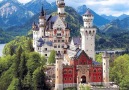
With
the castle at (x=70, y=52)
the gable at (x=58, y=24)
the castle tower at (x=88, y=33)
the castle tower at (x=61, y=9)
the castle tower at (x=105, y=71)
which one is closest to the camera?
the castle at (x=70, y=52)

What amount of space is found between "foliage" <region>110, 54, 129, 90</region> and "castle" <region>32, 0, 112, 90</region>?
7.56 metres

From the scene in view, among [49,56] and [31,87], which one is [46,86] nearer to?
[31,87]

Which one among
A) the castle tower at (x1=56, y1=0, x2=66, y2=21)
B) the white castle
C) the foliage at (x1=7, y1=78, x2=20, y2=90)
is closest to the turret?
the white castle

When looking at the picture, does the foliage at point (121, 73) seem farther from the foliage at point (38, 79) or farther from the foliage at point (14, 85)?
the foliage at point (14, 85)

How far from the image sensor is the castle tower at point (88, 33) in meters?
104

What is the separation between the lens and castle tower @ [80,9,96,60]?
104 meters

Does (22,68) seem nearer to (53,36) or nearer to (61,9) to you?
(53,36)

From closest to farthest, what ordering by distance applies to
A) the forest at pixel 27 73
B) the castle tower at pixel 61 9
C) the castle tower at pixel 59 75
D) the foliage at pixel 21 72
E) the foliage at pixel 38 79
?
the castle tower at pixel 59 75
the foliage at pixel 38 79
the forest at pixel 27 73
the foliage at pixel 21 72
the castle tower at pixel 61 9

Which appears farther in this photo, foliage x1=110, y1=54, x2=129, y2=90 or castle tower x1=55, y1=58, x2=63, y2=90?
foliage x1=110, y1=54, x2=129, y2=90

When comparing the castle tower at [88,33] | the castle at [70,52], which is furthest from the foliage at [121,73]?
the castle tower at [88,33]

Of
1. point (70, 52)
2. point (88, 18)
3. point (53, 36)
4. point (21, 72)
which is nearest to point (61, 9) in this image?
point (53, 36)

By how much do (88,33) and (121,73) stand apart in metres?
15.5

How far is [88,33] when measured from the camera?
344 ft

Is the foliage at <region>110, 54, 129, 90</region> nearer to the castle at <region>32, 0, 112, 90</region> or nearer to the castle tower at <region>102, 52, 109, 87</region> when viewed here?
the castle tower at <region>102, 52, 109, 87</region>
